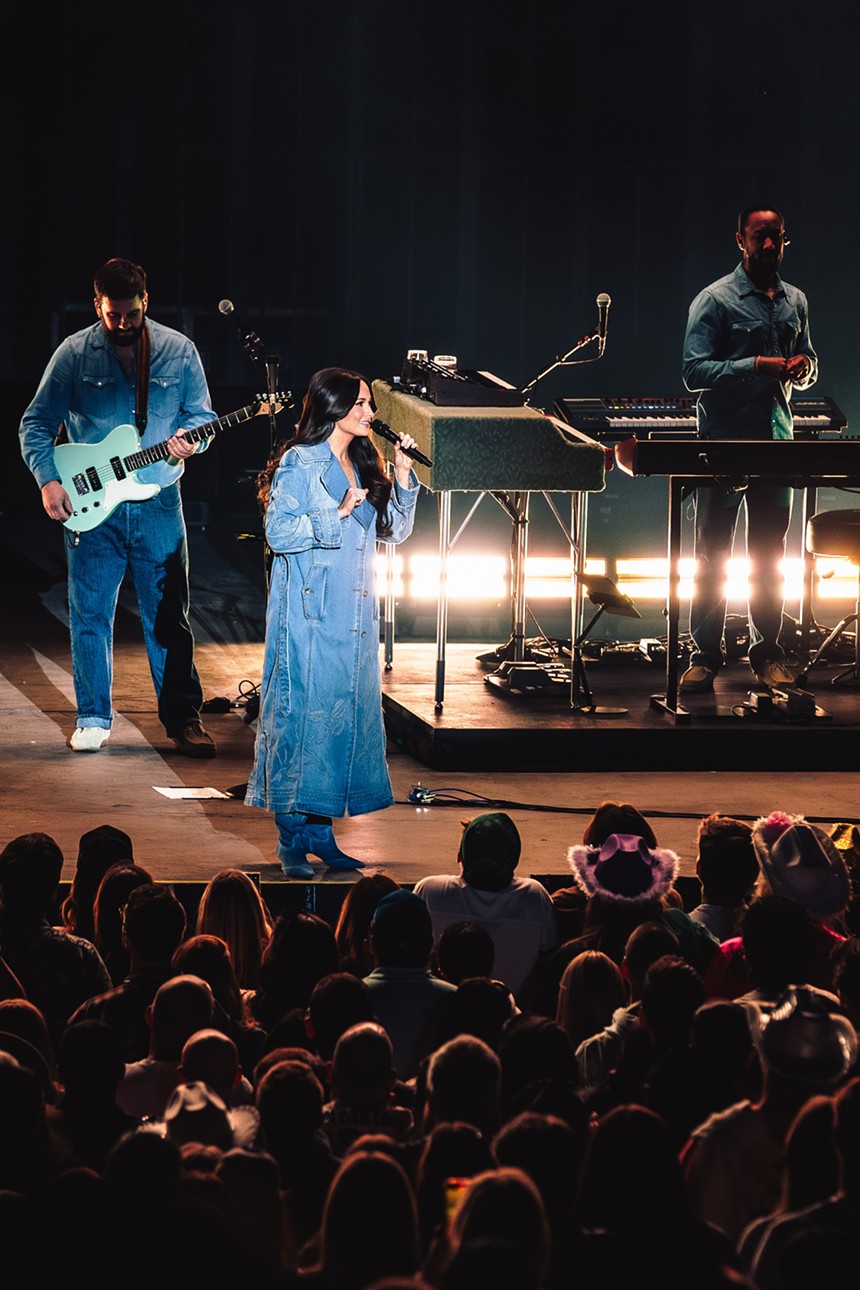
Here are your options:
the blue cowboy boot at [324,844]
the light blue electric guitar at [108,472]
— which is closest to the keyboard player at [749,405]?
the light blue electric guitar at [108,472]

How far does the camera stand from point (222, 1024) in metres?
4.09

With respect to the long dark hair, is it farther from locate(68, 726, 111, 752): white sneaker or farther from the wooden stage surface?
locate(68, 726, 111, 752): white sneaker

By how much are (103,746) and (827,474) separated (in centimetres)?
331

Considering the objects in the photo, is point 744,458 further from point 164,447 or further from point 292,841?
point 292,841

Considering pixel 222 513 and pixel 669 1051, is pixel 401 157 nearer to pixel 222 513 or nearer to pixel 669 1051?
pixel 222 513

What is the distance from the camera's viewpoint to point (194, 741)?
7.82 metres

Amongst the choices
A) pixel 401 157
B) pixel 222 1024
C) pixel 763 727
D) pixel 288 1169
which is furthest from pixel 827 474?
pixel 401 157

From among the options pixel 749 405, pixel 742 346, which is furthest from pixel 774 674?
pixel 742 346

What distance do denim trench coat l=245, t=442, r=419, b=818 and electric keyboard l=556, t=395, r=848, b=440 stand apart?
430cm

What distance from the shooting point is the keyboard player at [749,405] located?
8539 millimetres

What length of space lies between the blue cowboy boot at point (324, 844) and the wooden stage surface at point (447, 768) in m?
0.15

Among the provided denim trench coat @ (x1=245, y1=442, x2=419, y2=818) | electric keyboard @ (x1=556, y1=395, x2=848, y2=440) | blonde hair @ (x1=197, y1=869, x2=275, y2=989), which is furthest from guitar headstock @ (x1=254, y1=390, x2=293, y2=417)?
blonde hair @ (x1=197, y1=869, x2=275, y2=989)

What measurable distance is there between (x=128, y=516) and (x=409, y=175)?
9.23 metres

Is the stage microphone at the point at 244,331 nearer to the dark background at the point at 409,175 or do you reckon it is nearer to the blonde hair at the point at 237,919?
the blonde hair at the point at 237,919
